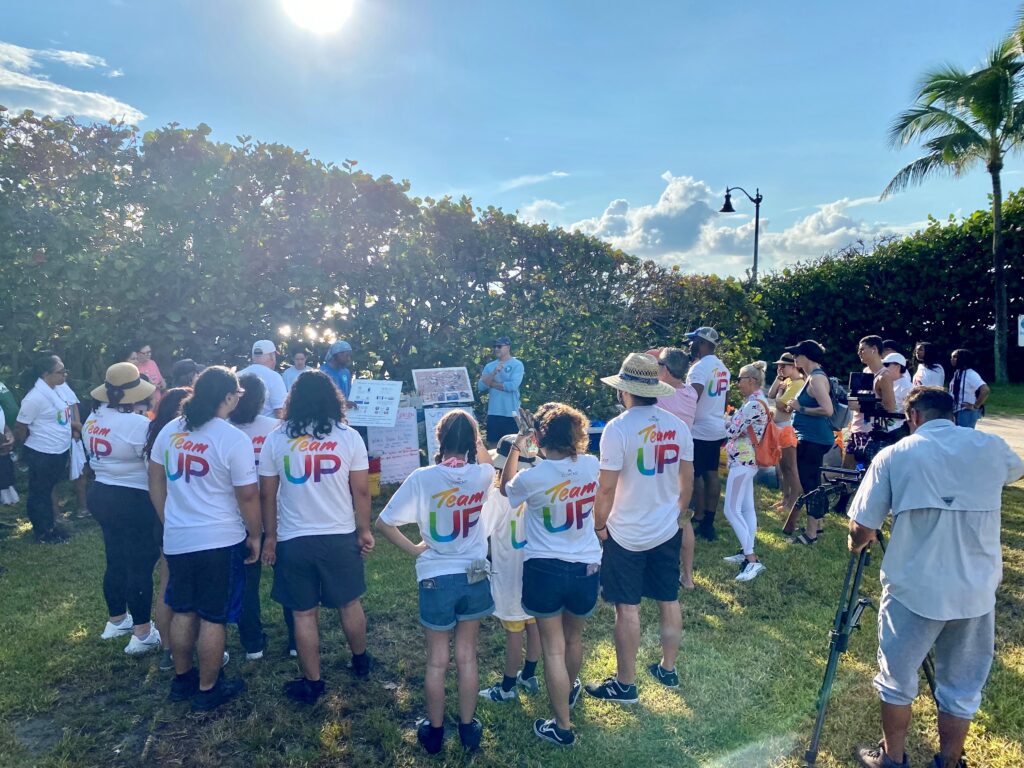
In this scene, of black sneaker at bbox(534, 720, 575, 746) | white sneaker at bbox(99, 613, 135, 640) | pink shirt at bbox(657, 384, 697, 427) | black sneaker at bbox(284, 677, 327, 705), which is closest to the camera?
black sneaker at bbox(534, 720, 575, 746)

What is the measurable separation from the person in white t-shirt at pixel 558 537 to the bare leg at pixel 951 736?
5.50ft

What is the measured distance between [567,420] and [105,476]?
303 cm

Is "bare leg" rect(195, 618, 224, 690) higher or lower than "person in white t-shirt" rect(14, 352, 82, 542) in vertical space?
lower

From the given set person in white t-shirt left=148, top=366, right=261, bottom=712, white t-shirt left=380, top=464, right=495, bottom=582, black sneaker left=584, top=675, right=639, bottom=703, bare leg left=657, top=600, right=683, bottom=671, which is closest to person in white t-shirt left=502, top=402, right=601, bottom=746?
white t-shirt left=380, top=464, right=495, bottom=582

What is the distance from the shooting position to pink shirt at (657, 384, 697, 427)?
5.50m

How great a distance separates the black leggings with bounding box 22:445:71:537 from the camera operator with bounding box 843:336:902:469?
770 cm

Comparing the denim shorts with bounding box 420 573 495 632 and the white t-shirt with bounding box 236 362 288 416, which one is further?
the white t-shirt with bounding box 236 362 288 416

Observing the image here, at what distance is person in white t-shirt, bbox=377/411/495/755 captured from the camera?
310 cm

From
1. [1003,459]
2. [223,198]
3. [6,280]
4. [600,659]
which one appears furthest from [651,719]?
Result: [6,280]

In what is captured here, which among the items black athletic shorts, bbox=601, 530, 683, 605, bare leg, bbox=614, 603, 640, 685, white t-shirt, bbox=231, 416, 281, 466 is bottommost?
bare leg, bbox=614, 603, 640, 685

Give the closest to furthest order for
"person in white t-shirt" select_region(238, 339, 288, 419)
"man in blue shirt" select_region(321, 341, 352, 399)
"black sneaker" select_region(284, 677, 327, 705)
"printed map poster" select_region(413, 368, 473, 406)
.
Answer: "black sneaker" select_region(284, 677, 327, 705)
"person in white t-shirt" select_region(238, 339, 288, 419)
"man in blue shirt" select_region(321, 341, 352, 399)
"printed map poster" select_region(413, 368, 473, 406)

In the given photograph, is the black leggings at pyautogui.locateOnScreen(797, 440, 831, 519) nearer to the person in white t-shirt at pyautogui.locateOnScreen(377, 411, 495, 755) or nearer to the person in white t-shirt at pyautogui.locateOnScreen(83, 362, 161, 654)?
the person in white t-shirt at pyautogui.locateOnScreen(377, 411, 495, 755)

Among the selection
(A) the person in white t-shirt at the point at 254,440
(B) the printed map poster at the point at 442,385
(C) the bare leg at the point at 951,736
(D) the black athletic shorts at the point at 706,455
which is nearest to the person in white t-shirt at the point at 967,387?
(D) the black athletic shorts at the point at 706,455

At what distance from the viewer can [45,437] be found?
6.04m
